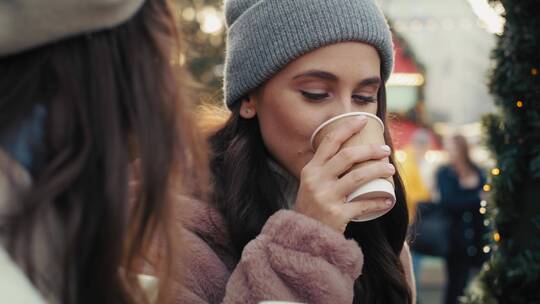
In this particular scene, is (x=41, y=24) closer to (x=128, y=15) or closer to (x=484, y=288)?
(x=128, y=15)

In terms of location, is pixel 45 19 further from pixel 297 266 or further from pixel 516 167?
pixel 516 167

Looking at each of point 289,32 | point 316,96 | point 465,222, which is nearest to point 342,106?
point 316,96

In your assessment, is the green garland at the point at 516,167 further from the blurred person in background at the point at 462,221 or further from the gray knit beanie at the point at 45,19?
the blurred person in background at the point at 462,221

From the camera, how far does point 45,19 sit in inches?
42.7

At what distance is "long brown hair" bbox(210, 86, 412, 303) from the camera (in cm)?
222

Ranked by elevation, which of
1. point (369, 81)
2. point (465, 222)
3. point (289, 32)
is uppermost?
point (289, 32)

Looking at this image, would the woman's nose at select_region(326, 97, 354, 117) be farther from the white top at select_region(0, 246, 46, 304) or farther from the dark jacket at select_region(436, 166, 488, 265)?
the dark jacket at select_region(436, 166, 488, 265)

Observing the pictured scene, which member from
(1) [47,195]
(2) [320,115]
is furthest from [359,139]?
(1) [47,195]

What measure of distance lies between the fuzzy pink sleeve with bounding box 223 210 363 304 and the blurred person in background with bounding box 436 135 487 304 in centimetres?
615

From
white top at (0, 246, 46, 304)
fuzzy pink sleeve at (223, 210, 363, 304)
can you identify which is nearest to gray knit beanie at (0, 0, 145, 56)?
white top at (0, 246, 46, 304)

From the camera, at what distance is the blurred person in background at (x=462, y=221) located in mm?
7723

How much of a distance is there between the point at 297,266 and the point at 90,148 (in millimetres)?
767

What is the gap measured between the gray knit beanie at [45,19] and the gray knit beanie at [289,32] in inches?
42.8

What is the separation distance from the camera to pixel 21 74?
3.74 feet
